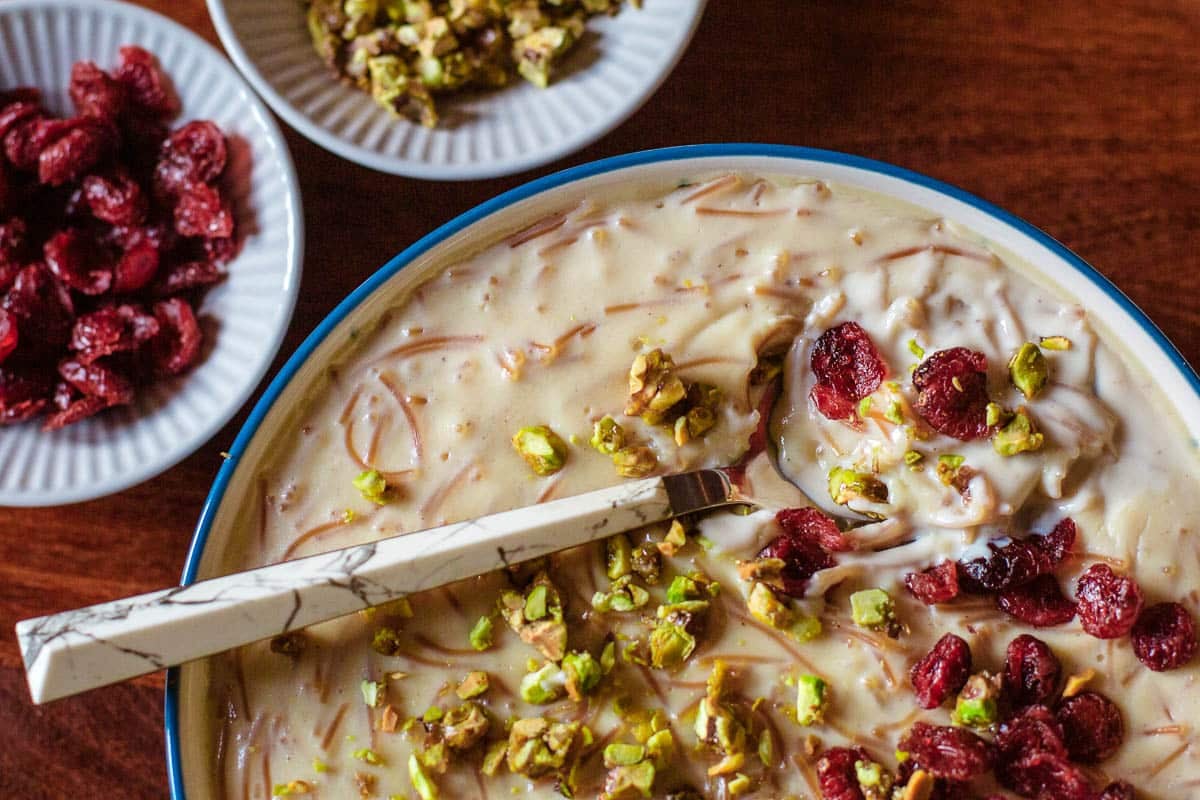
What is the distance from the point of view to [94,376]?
5.29 feet

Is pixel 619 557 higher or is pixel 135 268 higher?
pixel 135 268

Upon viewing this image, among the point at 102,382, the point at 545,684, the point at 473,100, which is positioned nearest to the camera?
the point at 545,684

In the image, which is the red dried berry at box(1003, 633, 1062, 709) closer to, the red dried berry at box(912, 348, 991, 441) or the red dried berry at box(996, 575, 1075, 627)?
the red dried berry at box(996, 575, 1075, 627)

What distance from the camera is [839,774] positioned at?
149 cm

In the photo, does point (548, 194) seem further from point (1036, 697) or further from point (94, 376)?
point (1036, 697)

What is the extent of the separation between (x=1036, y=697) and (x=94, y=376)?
141cm

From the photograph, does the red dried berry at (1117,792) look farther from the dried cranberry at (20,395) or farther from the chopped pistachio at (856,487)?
the dried cranberry at (20,395)

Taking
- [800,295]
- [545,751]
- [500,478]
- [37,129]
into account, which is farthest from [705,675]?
[37,129]

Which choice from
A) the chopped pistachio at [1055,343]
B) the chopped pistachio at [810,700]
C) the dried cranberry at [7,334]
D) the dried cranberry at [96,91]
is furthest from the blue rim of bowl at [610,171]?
the chopped pistachio at [810,700]

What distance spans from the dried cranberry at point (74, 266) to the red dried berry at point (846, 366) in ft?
3.52

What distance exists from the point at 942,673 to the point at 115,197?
1.39 meters

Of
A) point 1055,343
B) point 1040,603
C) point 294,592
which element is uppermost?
point 1055,343

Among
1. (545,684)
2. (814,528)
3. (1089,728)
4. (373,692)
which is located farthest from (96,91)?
(1089,728)

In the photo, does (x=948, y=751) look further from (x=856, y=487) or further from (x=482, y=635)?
(x=482, y=635)
